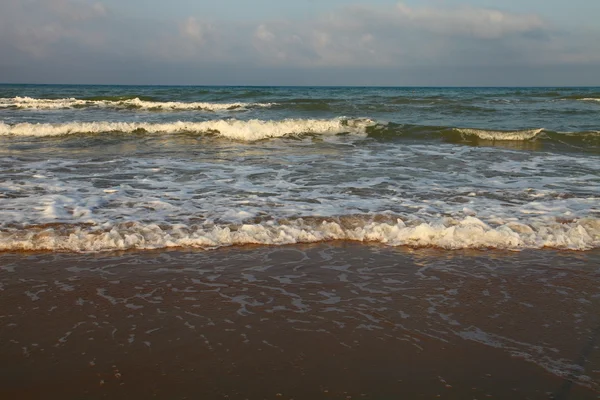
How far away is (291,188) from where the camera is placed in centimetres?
704

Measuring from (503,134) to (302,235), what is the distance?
11619mm

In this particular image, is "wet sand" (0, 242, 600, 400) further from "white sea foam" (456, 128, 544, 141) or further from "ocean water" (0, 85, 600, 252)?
"white sea foam" (456, 128, 544, 141)

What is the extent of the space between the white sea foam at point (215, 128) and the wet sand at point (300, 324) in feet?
32.7

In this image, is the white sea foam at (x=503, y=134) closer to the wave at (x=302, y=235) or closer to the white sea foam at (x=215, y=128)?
the white sea foam at (x=215, y=128)

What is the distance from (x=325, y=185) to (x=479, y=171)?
3013 mm

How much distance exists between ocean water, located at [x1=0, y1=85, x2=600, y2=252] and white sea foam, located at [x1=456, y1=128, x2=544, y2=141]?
76 millimetres

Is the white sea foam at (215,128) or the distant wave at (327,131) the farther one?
the white sea foam at (215,128)

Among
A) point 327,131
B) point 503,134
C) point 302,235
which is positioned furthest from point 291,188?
point 503,134

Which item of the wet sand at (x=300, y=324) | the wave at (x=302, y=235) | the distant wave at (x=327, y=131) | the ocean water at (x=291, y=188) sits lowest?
the wet sand at (x=300, y=324)

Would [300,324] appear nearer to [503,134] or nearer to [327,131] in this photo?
[327,131]

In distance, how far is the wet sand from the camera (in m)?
2.59

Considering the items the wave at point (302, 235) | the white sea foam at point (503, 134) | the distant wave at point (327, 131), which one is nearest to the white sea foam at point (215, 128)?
the distant wave at point (327, 131)

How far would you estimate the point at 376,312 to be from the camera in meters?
3.45

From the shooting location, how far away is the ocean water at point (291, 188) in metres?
4.98
